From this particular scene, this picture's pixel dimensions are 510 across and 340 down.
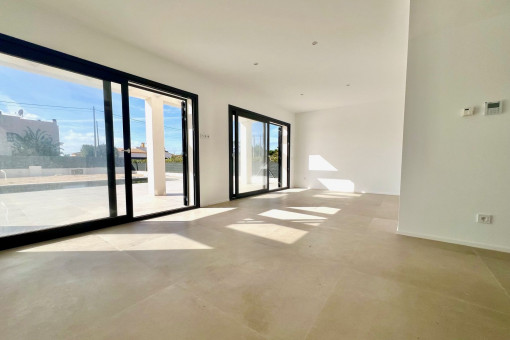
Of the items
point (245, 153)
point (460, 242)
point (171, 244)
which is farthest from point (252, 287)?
point (245, 153)

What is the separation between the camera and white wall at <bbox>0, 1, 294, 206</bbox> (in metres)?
2.48

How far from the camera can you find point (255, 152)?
656cm

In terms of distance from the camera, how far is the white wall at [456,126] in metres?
2.36

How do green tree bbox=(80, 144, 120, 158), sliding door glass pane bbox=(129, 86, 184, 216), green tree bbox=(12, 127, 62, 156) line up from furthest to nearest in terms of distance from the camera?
sliding door glass pane bbox=(129, 86, 184, 216)
green tree bbox=(80, 144, 120, 158)
green tree bbox=(12, 127, 62, 156)

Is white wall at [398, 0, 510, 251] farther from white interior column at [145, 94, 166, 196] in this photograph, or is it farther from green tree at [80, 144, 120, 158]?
white interior column at [145, 94, 166, 196]

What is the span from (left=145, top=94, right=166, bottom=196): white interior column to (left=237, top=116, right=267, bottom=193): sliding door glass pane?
2.24m

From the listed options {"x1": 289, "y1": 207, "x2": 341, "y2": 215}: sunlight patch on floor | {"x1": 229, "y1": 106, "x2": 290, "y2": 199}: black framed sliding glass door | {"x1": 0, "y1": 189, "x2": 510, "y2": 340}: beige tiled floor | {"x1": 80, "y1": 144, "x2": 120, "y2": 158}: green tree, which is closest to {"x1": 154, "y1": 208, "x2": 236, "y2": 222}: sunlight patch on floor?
{"x1": 0, "y1": 189, "x2": 510, "y2": 340}: beige tiled floor

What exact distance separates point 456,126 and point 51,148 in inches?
210

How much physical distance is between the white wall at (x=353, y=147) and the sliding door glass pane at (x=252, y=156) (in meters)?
A: 1.99

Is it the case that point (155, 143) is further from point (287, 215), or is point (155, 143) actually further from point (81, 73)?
point (287, 215)

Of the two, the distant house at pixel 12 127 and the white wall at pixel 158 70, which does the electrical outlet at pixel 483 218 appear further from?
the distant house at pixel 12 127

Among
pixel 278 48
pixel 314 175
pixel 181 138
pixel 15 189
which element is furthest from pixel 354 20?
pixel 314 175

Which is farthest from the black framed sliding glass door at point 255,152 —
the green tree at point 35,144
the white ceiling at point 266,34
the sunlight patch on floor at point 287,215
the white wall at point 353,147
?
the green tree at point 35,144

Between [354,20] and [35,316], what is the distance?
4277 millimetres
